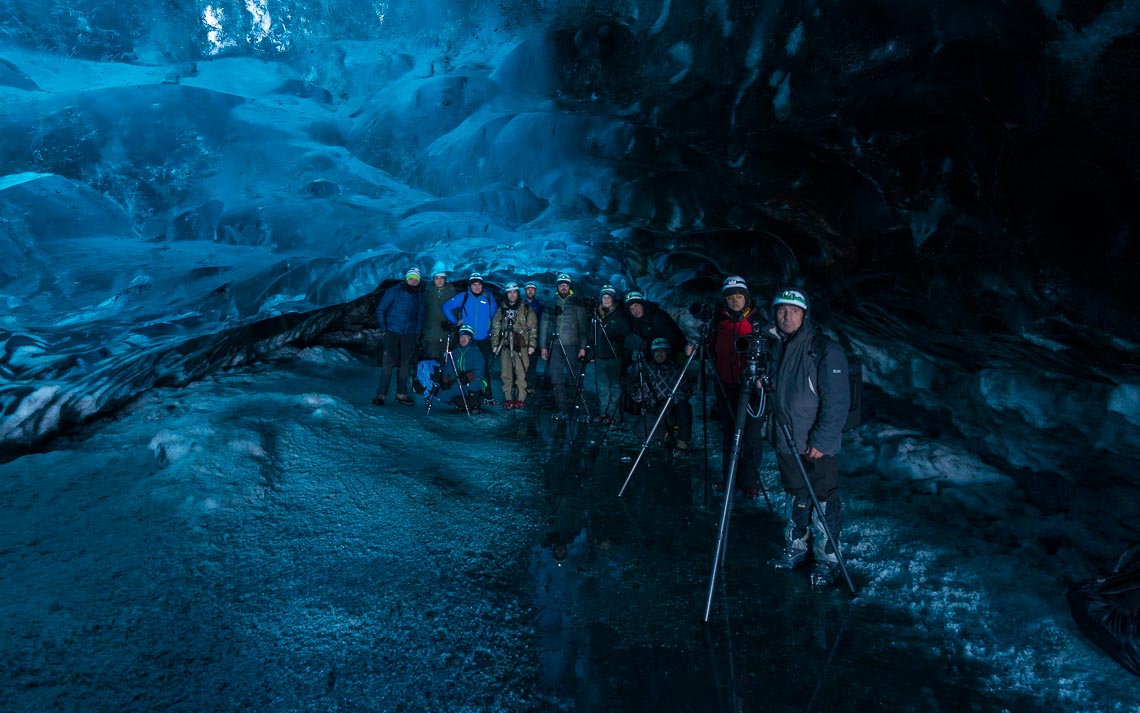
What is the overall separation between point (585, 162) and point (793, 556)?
6.51 metres

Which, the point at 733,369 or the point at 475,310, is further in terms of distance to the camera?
the point at 475,310

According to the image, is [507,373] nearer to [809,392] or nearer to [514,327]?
[514,327]

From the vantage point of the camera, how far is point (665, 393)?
8508 mm

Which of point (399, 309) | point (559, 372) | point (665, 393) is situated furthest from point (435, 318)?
point (665, 393)

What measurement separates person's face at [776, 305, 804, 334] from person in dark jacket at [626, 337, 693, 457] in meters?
3.63

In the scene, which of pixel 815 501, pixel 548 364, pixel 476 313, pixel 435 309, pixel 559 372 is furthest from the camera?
pixel 435 309

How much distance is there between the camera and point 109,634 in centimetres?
380

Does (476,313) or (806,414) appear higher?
(476,313)

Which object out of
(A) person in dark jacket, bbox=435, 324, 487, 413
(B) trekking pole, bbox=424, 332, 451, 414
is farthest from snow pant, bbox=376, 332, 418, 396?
(A) person in dark jacket, bbox=435, 324, 487, 413

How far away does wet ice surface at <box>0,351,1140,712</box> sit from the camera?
11.2ft

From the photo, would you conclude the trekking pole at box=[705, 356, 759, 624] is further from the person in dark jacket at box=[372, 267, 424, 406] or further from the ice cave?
the person in dark jacket at box=[372, 267, 424, 406]

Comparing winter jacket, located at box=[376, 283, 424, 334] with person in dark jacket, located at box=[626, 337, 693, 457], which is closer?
person in dark jacket, located at box=[626, 337, 693, 457]

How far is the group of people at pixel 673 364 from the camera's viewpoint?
473 cm

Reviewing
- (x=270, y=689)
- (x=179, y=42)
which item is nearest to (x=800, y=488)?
(x=270, y=689)
